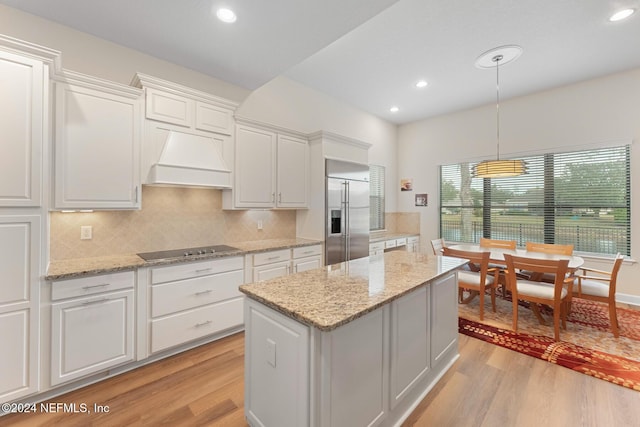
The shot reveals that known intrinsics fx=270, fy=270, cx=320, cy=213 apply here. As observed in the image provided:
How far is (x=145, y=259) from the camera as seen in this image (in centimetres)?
242

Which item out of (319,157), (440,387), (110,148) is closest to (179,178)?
(110,148)

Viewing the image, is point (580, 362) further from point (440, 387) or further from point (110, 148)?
point (110, 148)

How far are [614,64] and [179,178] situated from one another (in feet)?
18.0

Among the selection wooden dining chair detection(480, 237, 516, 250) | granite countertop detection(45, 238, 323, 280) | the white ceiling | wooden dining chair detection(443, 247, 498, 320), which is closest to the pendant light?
the white ceiling

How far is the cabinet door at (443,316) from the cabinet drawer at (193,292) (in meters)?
1.93

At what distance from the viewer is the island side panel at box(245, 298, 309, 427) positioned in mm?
1283

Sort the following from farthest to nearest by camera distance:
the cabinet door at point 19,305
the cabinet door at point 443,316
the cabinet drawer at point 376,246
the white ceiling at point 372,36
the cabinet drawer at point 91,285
Result: 1. the cabinet drawer at point 376,246
2. the white ceiling at point 372,36
3. the cabinet door at point 443,316
4. the cabinet drawer at point 91,285
5. the cabinet door at point 19,305

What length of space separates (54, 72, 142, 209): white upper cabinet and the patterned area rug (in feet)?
12.3

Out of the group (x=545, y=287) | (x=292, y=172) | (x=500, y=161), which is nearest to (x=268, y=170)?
(x=292, y=172)

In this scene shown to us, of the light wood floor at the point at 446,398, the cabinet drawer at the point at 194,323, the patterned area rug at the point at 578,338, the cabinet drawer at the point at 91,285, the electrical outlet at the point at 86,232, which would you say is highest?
the electrical outlet at the point at 86,232

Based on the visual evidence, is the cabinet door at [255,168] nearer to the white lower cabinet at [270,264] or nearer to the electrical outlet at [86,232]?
the white lower cabinet at [270,264]

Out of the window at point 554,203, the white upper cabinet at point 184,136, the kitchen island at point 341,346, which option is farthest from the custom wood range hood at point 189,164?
the window at point 554,203

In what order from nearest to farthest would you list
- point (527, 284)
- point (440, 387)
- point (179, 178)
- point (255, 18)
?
point (440, 387)
point (255, 18)
point (179, 178)
point (527, 284)

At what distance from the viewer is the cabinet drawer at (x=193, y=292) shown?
2.39 metres
